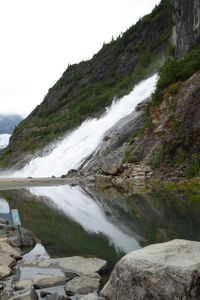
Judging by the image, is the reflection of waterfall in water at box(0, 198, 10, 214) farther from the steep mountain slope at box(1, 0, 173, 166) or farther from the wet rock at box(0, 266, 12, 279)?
the steep mountain slope at box(1, 0, 173, 166)

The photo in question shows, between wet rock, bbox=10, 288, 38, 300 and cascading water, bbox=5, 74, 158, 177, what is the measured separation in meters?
41.8

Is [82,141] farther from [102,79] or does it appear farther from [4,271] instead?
[4,271]

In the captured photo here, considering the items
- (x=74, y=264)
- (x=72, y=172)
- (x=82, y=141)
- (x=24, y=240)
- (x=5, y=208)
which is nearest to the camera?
(x=74, y=264)

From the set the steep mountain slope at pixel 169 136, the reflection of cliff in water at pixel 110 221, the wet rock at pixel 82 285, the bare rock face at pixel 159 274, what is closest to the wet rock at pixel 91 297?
the bare rock face at pixel 159 274

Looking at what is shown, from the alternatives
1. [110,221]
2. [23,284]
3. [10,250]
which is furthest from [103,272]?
[110,221]

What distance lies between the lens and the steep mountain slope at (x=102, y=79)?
264ft

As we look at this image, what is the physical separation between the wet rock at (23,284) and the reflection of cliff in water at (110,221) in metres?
2.66

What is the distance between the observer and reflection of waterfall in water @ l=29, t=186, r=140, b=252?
1427 centimetres

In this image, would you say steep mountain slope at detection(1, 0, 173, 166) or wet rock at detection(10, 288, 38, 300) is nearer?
wet rock at detection(10, 288, 38, 300)

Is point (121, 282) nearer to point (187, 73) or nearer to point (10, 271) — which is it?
point (10, 271)

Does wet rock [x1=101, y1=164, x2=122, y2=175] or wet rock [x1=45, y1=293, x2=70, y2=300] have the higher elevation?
wet rock [x1=45, y1=293, x2=70, y2=300]

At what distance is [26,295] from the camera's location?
8703mm

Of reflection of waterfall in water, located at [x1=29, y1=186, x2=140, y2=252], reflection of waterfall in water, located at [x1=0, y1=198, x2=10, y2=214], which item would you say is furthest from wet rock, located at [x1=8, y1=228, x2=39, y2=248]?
reflection of waterfall in water, located at [x1=0, y1=198, x2=10, y2=214]

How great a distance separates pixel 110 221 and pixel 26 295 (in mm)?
10429
